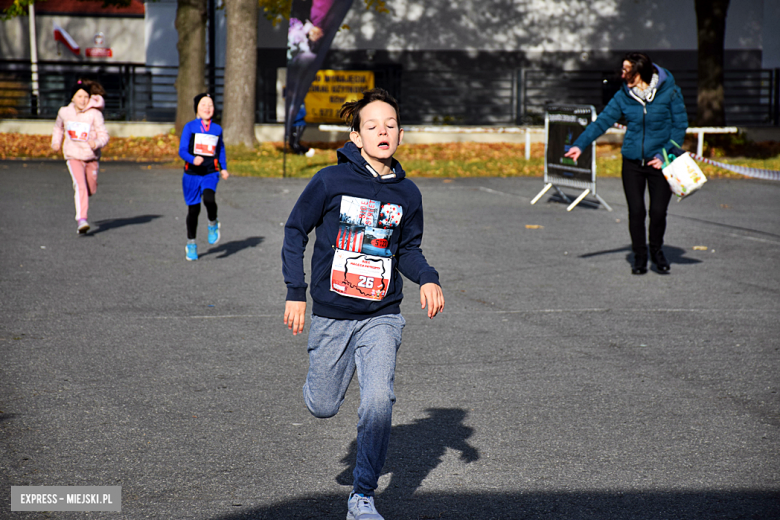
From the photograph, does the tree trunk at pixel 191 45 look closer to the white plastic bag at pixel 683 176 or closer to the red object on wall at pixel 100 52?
the white plastic bag at pixel 683 176

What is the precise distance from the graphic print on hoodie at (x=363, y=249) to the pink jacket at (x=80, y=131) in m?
7.94

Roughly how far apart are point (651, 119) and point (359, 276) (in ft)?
19.9

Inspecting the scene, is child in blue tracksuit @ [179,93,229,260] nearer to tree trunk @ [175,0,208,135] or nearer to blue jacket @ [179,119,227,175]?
blue jacket @ [179,119,227,175]

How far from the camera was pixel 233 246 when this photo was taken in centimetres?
1050

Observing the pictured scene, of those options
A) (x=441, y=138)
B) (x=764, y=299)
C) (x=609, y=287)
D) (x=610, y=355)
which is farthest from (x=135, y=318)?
(x=441, y=138)

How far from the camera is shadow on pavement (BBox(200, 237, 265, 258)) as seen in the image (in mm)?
10062

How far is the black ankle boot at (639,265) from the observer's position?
9203 millimetres

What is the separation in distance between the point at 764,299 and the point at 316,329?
18.5 feet

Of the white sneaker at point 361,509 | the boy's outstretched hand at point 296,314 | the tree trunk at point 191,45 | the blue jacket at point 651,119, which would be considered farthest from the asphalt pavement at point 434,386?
the tree trunk at point 191,45

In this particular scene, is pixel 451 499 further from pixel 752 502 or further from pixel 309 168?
pixel 309 168

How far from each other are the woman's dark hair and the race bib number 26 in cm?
587

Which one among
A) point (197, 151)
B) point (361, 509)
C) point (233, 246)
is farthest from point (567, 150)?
point (361, 509)

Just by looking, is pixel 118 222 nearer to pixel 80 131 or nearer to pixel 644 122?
pixel 80 131

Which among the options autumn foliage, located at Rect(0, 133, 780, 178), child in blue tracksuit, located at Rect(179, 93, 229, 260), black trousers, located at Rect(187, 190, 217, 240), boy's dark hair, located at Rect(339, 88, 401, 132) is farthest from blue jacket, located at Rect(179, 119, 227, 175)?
autumn foliage, located at Rect(0, 133, 780, 178)
